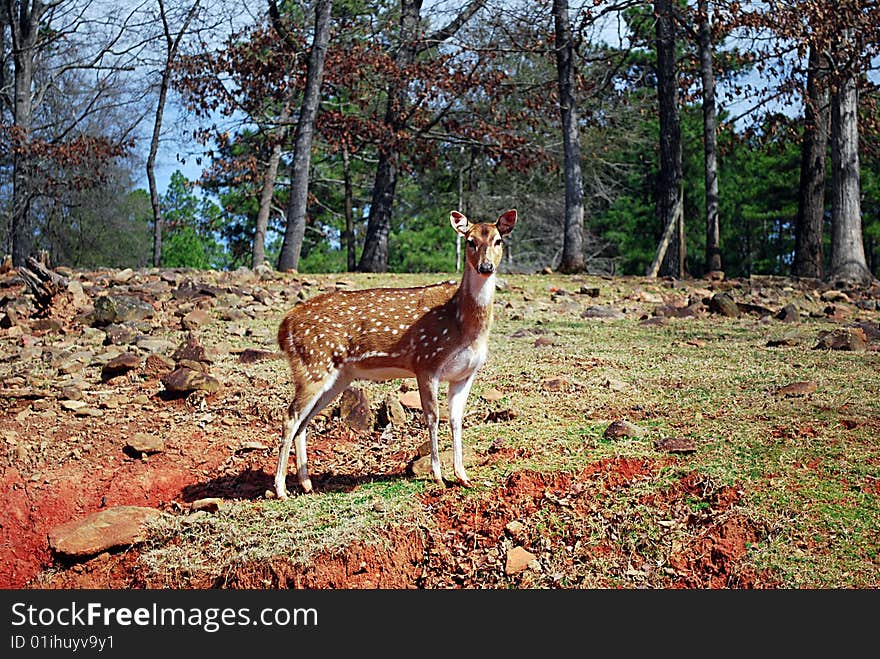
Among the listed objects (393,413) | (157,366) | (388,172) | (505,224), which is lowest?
(393,413)

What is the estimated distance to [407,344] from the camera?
719 centimetres

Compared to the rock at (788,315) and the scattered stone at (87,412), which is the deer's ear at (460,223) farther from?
the rock at (788,315)

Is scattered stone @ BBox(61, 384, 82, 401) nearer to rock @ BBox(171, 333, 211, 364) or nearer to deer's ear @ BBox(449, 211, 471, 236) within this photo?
rock @ BBox(171, 333, 211, 364)

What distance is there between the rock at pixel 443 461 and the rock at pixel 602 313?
7077 millimetres

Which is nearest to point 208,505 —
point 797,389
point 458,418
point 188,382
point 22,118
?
point 458,418

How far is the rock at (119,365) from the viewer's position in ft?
34.7

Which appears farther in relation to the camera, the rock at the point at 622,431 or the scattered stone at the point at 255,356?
the scattered stone at the point at 255,356

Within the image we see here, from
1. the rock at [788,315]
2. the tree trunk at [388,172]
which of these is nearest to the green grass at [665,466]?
the rock at [788,315]

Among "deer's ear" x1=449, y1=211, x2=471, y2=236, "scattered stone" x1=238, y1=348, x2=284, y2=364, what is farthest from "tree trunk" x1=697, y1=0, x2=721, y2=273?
"deer's ear" x1=449, y1=211, x2=471, y2=236

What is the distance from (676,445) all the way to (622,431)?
19.5 inches

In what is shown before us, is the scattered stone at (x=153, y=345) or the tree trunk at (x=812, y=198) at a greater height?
the tree trunk at (x=812, y=198)

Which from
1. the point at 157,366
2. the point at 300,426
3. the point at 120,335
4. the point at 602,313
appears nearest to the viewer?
the point at 300,426

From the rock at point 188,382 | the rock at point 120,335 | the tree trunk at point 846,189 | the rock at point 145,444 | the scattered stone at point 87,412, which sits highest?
the tree trunk at point 846,189

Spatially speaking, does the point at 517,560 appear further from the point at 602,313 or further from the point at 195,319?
the point at 602,313
